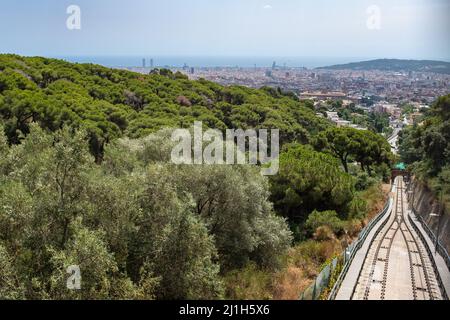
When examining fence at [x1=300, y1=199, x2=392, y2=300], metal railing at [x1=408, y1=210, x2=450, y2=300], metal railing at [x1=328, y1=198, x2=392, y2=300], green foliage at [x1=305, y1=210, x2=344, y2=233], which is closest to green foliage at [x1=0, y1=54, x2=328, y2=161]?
green foliage at [x1=305, y1=210, x2=344, y2=233]

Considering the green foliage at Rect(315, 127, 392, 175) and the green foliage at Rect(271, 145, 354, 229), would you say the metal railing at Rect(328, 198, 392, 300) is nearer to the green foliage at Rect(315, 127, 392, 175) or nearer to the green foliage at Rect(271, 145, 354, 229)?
the green foliage at Rect(271, 145, 354, 229)

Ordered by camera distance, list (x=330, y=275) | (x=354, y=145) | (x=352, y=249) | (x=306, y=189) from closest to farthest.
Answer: (x=330, y=275) → (x=352, y=249) → (x=306, y=189) → (x=354, y=145)

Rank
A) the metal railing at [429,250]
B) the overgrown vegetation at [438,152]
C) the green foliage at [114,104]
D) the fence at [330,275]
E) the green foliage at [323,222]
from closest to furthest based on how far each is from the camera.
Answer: the fence at [330,275] < the metal railing at [429,250] < the green foliage at [323,222] < the green foliage at [114,104] < the overgrown vegetation at [438,152]

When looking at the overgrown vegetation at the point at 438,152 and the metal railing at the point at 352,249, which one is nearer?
the metal railing at the point at 352,249

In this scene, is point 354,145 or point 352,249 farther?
point 354,145

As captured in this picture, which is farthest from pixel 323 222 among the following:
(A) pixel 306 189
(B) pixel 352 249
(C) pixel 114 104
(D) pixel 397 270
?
(C) pixel 114 104

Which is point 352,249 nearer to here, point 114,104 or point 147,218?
point 147,218

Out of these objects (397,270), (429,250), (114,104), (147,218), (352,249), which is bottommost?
(429,250)

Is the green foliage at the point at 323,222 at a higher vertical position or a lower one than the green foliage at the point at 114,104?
lower

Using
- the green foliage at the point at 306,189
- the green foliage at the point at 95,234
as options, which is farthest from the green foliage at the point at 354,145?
the green foliage at the point at 95,234

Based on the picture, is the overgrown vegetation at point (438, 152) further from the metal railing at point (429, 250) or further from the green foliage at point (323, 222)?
the green foliage at point (323, 222)

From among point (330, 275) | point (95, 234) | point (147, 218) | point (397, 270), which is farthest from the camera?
point (397, 270)
